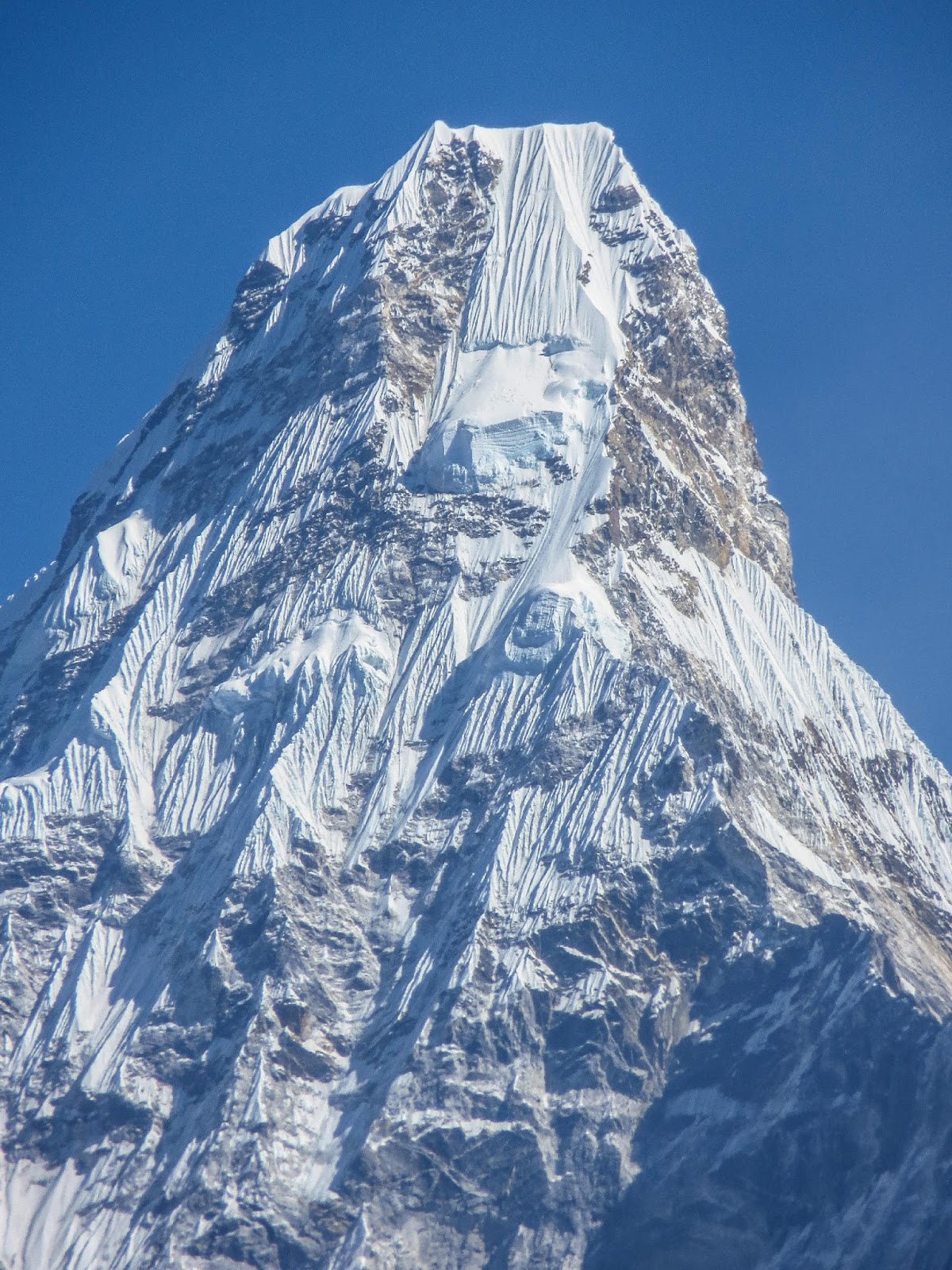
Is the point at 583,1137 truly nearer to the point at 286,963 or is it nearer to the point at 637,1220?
the point at 637,1220

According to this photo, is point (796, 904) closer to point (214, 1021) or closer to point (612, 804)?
point (612, 804)

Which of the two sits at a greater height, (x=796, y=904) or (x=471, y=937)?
(x=796, y=904)

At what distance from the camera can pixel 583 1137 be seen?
180000mm

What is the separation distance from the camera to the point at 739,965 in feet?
618

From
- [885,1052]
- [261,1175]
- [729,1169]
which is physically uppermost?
[885,1052]

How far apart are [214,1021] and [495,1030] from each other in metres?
21.6

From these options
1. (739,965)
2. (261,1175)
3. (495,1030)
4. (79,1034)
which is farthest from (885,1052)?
(79,1034)

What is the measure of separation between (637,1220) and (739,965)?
20845 mm

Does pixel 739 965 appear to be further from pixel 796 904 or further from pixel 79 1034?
pixel 79 1034

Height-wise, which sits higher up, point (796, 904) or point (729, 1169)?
point (796, 904)

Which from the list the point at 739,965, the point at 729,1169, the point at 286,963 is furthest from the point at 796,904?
the point at 286,963

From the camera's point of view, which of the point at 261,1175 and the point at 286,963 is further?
the point at 286,963

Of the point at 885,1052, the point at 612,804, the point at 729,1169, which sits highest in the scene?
the point at 612,804

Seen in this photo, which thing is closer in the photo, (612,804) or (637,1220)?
(637,1220)
